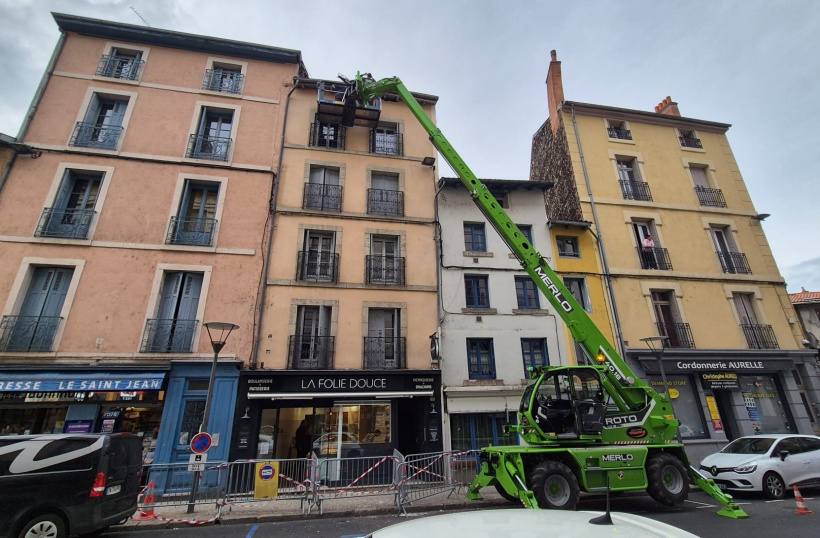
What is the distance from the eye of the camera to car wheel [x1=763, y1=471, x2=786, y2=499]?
8656 millimetres

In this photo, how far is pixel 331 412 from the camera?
12234 millimetres

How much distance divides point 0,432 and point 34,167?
330 inches

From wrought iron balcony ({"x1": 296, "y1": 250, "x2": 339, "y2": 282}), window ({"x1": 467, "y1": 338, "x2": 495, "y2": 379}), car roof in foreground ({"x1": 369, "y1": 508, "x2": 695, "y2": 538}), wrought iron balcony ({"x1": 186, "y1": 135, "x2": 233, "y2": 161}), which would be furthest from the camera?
wrought iron balcony ({"x1": 186, "y1": 135, "x2": 233, "y2": 161})

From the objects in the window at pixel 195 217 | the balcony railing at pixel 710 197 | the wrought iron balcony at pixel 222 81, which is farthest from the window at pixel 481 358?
the wrought iron balcony at pixel 222 81

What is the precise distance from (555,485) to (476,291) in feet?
26.4

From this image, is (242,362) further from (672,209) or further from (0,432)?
(672,209)

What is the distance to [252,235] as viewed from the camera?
13336mm

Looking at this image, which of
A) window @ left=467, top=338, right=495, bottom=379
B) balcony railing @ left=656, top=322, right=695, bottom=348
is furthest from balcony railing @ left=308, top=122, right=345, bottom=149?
balcony railing @ left=656, top=322, right=695, bottom=348

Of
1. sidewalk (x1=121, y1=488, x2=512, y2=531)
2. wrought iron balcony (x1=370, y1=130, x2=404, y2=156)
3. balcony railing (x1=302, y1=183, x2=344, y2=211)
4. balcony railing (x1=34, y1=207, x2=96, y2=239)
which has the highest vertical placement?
wrought iron balcony (x1=370, y1=130, x2=404, y2=156)

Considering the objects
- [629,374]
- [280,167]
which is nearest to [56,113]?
[280,167]

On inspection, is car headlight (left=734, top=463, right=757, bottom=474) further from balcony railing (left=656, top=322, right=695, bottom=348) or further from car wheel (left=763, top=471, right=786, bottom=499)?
balcony railing (left=656, top=322, right=695, bottom=348)

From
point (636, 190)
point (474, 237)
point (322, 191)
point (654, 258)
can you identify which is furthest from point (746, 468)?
point (322, 191)

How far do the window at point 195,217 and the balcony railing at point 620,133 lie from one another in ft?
59.3

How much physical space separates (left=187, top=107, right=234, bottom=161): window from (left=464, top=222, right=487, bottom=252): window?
32.5 ft
